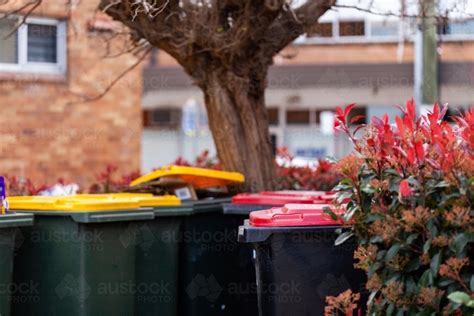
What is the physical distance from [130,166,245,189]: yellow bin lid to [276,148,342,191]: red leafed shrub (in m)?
1.19

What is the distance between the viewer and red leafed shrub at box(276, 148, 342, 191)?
8977 mm

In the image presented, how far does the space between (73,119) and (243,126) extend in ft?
24.4

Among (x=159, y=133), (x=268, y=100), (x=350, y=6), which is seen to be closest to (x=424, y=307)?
(x=350, y=6)

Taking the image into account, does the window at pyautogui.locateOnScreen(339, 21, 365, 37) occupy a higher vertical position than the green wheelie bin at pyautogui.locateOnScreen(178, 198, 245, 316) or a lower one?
higher

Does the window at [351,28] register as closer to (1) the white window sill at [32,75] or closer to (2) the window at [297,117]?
(2) the window at [297,117]

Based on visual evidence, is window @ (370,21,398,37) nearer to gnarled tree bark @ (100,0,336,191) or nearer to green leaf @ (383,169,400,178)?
gnarled tree bark @ (100,0,336,191)

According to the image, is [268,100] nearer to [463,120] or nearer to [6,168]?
[6,168]

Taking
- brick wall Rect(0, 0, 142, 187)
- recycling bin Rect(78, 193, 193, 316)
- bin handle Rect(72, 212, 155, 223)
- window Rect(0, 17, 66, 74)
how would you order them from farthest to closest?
brick wall Rect(0, 0, 142, 187) → window Rect(0, 17, 66, 74) → recycling bin Rect(78, 193, 193, 316) → bin handle Rect(72, 212, 155, 223)

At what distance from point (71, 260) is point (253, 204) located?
1.44 metres

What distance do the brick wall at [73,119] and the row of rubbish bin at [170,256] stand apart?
7.57 m

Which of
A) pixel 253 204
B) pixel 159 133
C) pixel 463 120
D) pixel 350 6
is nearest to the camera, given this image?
pixel 463 120

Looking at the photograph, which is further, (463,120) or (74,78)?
(74,78)

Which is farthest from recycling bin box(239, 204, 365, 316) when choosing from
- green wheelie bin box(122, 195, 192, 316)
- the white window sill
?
the white window sill

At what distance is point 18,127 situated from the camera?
14523 mm
